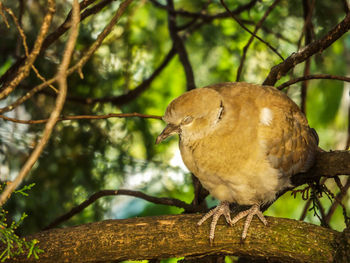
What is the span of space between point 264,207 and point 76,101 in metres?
1.69

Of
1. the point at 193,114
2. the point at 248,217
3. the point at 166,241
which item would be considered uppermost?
the point at 193,114

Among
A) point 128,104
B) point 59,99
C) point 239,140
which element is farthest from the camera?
point 128,104

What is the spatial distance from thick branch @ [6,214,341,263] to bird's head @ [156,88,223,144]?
0.46 metres

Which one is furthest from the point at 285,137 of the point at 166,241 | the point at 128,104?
the point at 128,104

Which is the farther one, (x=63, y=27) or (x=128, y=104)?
(x=128, y=104)

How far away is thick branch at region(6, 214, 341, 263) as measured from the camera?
2.24 meters

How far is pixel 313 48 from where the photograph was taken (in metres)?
2.67

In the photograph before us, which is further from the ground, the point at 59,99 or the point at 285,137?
the point at 285,137

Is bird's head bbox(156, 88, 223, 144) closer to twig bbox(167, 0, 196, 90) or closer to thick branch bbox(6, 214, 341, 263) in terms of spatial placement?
thick branch bbox(6, 214, 341, 263)

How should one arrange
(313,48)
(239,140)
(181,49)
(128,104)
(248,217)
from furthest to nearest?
1. (128,104)
2. (181,49)
3. (313,48)
4. (239,140)
5. (248,217)

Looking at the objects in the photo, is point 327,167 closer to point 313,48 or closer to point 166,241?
point 313,48

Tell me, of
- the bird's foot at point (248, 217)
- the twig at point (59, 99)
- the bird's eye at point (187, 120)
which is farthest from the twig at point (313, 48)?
the twig at point (59, 99)

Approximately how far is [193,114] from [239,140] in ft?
0.94

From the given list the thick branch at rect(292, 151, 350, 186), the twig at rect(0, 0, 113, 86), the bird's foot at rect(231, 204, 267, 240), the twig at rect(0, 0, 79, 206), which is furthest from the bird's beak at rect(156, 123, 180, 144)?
the twig at rect(0, 0, 79, 206)
